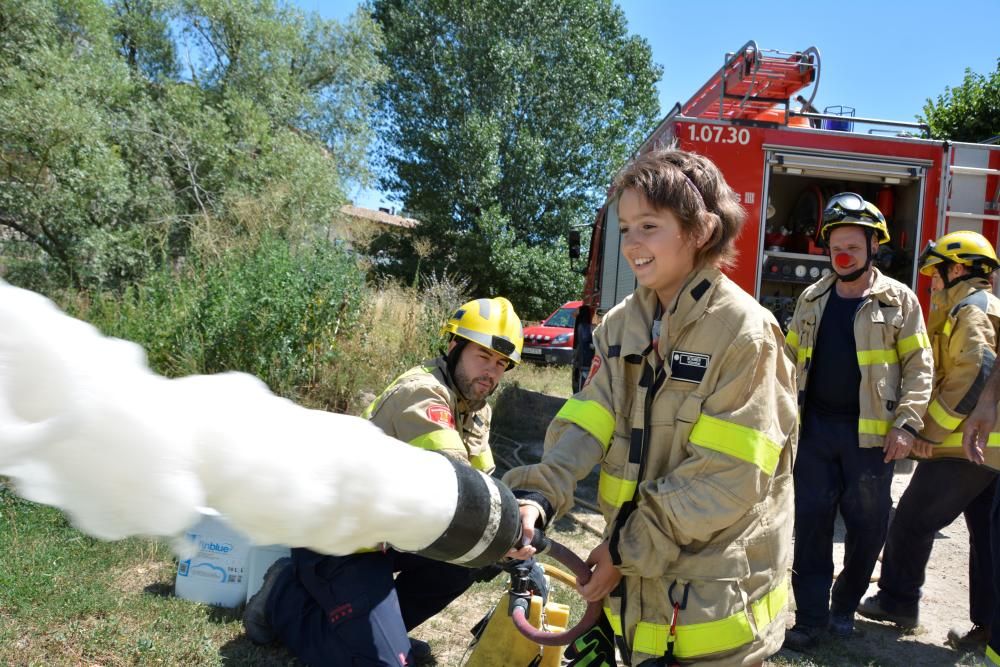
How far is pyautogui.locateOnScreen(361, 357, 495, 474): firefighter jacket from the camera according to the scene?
301cm

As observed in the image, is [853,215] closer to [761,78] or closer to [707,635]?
[707,635]

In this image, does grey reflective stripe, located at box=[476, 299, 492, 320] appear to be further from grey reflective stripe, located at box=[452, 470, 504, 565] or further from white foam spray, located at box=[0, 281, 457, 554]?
white foam spray, located at box=[0, 281, 457, 554]

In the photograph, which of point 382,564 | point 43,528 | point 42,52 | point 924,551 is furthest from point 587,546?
point 42,52

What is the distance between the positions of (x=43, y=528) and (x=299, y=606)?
2.49 m

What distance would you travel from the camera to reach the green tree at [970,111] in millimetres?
17734

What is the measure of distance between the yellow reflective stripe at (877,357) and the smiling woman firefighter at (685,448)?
7.05 feet

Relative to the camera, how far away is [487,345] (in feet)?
11.3

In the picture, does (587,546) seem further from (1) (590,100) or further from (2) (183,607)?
(1) (590,100)

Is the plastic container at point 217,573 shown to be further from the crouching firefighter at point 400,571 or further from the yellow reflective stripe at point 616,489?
the yellow reflective stripe at point 616,489

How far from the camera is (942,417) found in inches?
160

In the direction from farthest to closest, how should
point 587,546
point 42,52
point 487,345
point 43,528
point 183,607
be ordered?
1. point 42,52
2. point 587,546
3. point 43,528
4. point 183,607
5. point 487,345

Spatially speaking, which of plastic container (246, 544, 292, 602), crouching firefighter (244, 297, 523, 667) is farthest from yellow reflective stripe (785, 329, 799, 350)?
plastic container (246, 544, 292, 602)

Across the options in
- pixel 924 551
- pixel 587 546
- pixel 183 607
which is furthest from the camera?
pixel 587 546

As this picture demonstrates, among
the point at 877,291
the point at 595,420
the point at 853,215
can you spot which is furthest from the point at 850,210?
the point at 595,420
